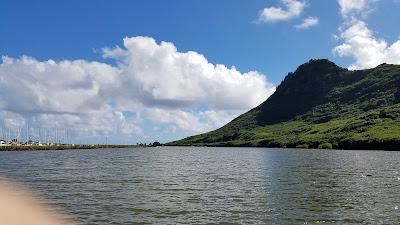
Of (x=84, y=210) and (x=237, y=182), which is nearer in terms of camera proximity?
(x=84, y=210)

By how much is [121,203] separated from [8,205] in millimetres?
12550

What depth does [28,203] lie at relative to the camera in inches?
2037

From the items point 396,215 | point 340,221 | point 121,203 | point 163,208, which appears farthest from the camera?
point 121,203

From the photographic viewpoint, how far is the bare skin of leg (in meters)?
40.5

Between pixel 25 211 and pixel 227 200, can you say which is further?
pixel 227 200

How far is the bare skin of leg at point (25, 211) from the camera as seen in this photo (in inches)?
1596

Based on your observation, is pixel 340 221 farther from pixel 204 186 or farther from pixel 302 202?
pixel 204 186

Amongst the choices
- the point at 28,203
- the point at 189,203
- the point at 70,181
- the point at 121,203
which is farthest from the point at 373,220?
the point at 70,181

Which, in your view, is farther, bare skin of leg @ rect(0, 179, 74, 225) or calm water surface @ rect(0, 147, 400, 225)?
calm water surface @ rect(0, 147, 400, 225)

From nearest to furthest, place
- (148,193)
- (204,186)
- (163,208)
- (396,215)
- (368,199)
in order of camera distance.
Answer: (396,215) → (163,208) → (368,199) → (148,193) → (204,186)

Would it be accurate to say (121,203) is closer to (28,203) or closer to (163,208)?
(163,208)

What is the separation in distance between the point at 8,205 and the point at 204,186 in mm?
29156

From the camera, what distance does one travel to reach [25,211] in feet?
153

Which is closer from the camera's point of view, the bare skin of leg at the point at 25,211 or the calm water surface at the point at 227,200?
the bare skin of leg at the point at 25,211
